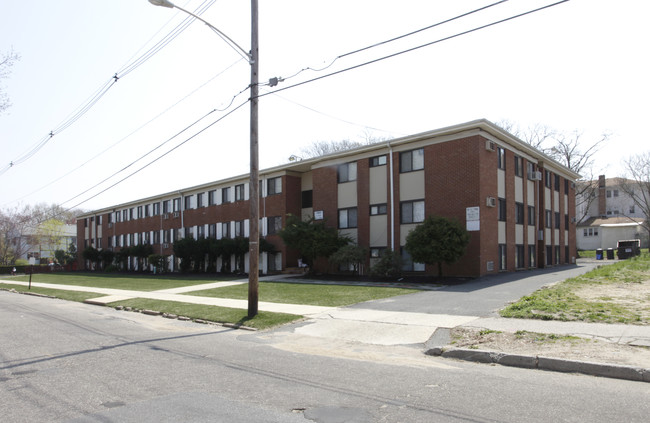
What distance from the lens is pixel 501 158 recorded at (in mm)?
25266

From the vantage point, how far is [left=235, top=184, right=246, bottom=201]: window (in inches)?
1451

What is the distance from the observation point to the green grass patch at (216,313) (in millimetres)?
12258

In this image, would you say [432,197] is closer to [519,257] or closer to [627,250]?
[519,257]

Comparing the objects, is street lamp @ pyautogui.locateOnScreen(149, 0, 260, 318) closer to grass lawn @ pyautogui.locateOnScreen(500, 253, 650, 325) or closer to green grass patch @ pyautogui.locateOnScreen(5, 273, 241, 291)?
grass lawn @ pyautogui.locateOnScreen(500, 253, 650, 325)

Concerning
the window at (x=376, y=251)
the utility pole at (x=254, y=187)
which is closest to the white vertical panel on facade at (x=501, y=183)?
the window at (x=376, y=251)

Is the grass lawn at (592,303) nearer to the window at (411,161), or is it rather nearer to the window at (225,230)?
the window at (411,161)

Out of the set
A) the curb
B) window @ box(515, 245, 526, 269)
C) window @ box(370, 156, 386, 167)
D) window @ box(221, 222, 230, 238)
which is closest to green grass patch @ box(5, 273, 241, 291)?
window @ box(221, 222, 230, 238)

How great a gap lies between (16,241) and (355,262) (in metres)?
67.4

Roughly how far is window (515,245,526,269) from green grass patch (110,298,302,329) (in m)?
18.0

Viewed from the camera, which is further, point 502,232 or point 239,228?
point 239,228

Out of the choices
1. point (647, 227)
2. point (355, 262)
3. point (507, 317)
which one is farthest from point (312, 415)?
point (647, 227)

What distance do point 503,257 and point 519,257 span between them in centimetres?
268

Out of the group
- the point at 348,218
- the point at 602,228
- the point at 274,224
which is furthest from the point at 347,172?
the point at 602,228

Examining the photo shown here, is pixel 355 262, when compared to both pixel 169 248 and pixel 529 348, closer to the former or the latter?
pixel 529 348
